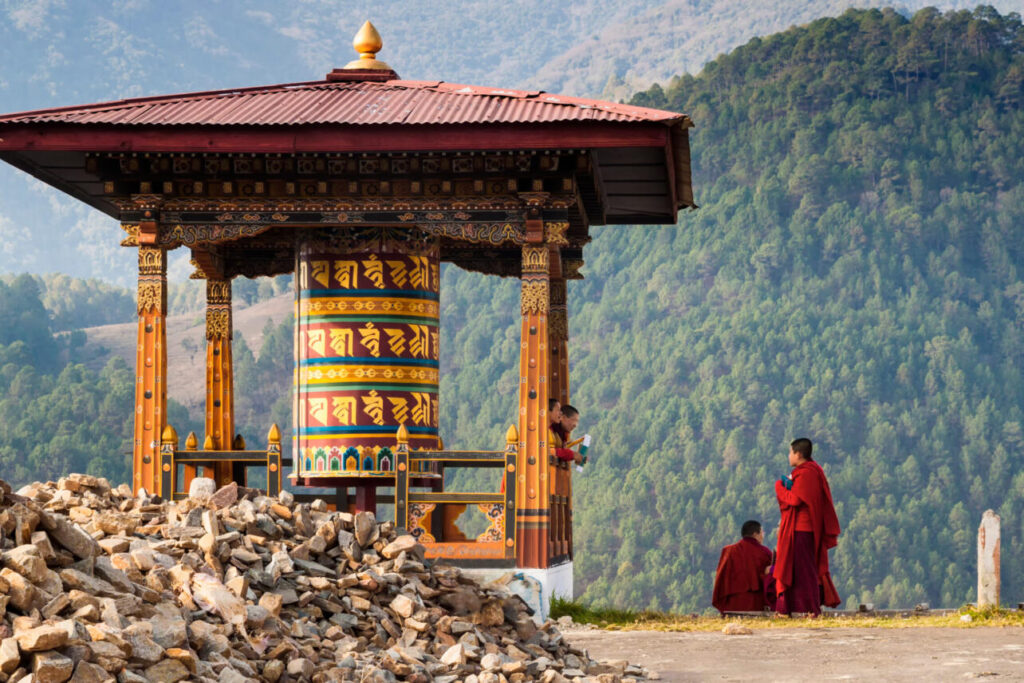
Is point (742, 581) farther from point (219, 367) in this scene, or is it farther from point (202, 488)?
point (219, 367)

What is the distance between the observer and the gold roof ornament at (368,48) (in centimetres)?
1260

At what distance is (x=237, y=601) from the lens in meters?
7.46

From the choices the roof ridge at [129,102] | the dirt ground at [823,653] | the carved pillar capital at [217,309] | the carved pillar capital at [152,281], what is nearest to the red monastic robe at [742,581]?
the dirt ground at [823,653]

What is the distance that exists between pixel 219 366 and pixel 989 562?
678 cm

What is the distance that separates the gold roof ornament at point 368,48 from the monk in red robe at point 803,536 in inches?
187

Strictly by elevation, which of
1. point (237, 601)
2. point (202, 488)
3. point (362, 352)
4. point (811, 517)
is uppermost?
point (362, 352)

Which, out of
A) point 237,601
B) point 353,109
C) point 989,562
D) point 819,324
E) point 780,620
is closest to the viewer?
point 237,601

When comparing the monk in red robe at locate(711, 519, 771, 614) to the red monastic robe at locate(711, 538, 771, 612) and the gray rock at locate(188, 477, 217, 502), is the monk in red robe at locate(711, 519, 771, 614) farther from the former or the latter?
the gray rock at locate(188, 477, 217, 502)

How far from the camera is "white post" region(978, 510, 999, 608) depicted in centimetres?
1159

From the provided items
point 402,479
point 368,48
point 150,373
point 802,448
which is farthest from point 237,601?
point 368,48

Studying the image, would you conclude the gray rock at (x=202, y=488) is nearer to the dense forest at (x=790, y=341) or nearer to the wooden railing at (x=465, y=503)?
the wooden railing at (x=465, y=503)

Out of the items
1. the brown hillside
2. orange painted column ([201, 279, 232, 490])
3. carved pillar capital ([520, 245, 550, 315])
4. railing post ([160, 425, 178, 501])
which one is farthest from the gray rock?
the brown hillside

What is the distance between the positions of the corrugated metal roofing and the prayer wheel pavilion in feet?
0.09

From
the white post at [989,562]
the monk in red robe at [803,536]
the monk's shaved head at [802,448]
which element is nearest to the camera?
the white post at [989,562]
